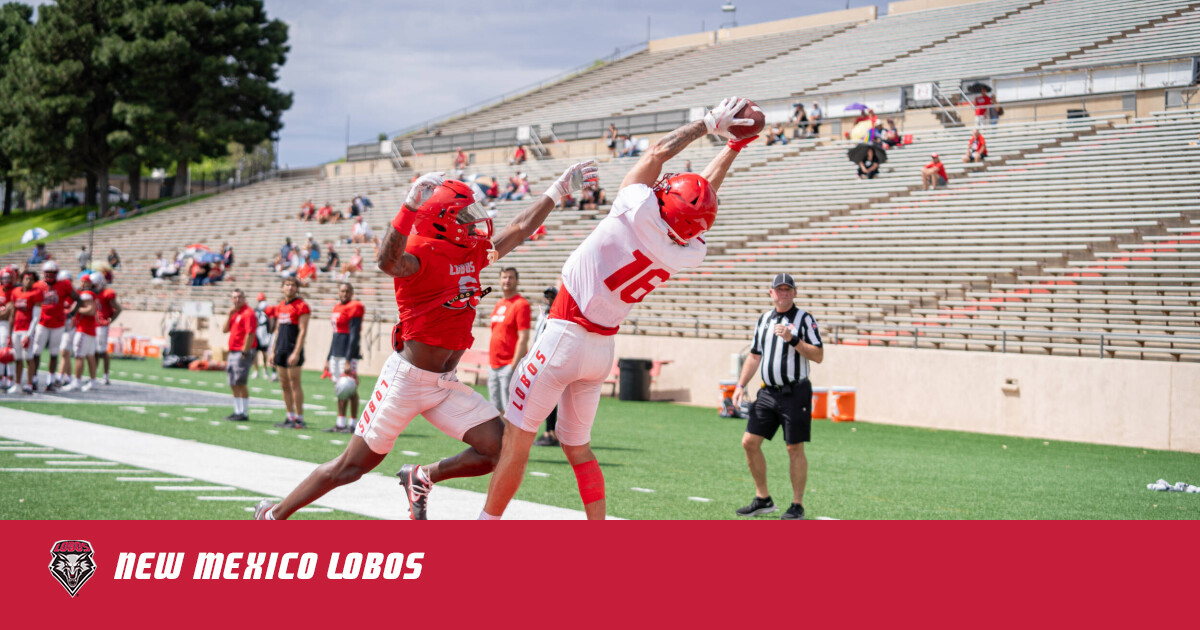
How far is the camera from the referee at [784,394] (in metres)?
7.95

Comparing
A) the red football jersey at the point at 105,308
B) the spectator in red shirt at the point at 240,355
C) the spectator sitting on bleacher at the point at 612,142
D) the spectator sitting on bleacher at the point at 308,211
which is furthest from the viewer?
the spectator sitting on bleacher at the point at 308,211

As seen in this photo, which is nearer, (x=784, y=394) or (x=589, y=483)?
(x=589, y=483)

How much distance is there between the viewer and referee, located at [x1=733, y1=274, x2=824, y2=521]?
7.95 m

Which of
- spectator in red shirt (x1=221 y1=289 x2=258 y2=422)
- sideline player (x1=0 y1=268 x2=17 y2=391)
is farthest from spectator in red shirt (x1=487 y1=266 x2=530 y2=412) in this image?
sideline player (x1=0 y1=268 x2=17 y2=391)

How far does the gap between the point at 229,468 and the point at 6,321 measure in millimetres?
8796

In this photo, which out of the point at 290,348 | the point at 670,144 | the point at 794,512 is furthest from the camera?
the point at 290,348

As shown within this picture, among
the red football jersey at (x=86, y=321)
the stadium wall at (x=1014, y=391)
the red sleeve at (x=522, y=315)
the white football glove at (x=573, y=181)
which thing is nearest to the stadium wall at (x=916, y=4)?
the stadium wall at (x=1014, y=391)

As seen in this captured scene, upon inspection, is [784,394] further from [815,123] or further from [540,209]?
[815,123]

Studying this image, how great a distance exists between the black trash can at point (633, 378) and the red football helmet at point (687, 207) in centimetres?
1485

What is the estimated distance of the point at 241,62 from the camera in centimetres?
5547

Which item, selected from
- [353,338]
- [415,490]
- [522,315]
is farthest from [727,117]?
[353,338]

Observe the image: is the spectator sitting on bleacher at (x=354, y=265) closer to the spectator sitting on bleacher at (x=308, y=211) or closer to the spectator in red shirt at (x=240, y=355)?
the spectator sitting on bleacher at (x=308, y=211)

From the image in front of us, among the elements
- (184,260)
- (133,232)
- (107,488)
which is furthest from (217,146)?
(107,488)

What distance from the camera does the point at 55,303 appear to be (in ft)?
50.2
